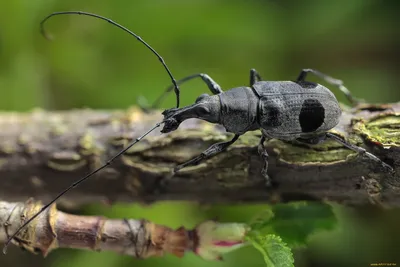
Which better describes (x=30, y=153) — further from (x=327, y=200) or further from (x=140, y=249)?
(x=327, y=200)

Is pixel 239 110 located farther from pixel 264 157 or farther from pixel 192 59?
pixel 192 59

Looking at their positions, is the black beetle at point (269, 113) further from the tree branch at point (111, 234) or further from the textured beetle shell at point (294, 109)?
the tree branch at point (111, 234)

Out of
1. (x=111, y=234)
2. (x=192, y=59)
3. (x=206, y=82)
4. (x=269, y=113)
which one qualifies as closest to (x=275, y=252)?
(x=111, y=234)

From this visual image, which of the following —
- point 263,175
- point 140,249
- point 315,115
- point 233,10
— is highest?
point 233,10

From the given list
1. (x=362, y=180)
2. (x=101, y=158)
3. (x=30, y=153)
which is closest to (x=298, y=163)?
(x=362, y=180)

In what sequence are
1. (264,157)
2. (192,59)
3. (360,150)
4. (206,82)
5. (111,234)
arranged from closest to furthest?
(111,234), (360,150), (264,157), (206,82), (192,59)

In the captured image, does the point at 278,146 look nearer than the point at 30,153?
Yes

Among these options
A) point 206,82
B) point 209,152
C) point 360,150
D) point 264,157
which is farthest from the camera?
point 206,82

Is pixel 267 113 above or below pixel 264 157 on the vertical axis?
above

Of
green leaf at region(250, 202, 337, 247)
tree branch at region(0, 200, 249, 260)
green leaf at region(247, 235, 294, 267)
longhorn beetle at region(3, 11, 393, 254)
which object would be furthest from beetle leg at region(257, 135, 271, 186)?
green leaf at region(247, 235, 294, 267)
